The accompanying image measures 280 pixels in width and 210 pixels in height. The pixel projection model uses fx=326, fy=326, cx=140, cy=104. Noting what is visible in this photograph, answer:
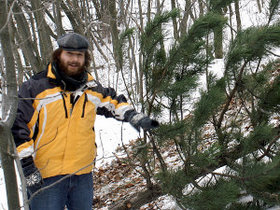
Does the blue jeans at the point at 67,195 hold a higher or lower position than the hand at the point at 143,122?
lower

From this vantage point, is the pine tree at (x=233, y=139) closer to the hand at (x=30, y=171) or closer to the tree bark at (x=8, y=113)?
the hand at (x=30, y=171)

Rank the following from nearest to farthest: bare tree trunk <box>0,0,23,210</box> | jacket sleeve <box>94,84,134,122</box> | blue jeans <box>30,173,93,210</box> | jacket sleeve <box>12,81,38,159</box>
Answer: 1. bare tree trunk <box>0,0,23,210</box>
2. jacket sleeve <box>12,81,38,159</box>
3. blue jeans <box>30,173,93,210</box>
4. jacket sleeve <box>94,84,134,122</box>

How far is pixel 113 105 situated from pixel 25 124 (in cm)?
64

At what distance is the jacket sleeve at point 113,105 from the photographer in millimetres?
2342

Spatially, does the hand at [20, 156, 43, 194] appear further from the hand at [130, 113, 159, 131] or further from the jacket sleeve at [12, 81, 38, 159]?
the hand at [130, 113, 159, 131]

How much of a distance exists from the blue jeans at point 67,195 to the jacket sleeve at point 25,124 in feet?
1.06

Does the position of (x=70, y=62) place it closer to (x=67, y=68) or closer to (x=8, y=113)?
(x=67, y=68)

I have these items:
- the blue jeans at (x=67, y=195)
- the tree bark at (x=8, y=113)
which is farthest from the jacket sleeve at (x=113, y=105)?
the tree bark at (x=8, y=113)

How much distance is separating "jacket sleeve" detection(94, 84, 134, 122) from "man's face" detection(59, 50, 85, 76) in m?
0.24

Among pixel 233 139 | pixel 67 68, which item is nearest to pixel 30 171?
pixel 67 68

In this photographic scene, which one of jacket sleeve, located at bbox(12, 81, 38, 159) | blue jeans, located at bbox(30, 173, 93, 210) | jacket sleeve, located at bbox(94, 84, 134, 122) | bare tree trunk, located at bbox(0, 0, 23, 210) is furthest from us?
jacket sleeve, located at bbox(94, 84, 134, 122)

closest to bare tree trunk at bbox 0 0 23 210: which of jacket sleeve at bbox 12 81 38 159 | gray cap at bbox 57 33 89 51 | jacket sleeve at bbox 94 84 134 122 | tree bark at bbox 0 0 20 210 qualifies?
tree bark at bbox 0 0 20 210

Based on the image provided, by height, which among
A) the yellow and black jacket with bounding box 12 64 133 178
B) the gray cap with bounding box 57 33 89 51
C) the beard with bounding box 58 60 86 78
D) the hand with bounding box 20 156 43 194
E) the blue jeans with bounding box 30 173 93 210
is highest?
the gray cap with bounding box 57 33 89 51

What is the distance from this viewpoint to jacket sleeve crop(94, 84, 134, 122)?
92.2 inches
